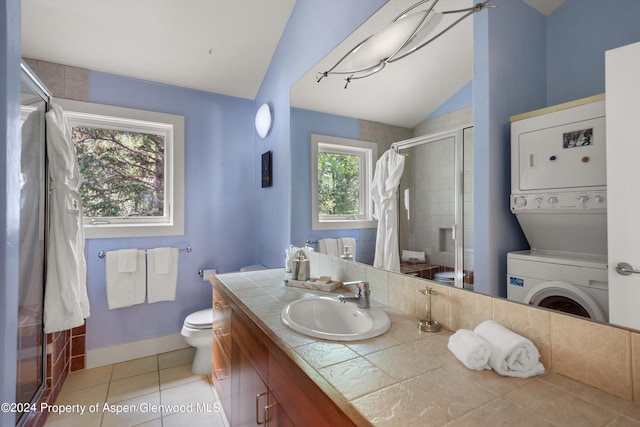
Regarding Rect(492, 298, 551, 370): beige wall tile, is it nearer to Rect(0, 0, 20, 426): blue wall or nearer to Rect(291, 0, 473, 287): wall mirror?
Rect(291, 0, 473, 287): wall mirror

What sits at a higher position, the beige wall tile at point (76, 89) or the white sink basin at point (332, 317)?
the beige wall tile at point (76, 89)

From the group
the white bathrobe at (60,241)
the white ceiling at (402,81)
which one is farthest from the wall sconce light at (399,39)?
the white bathrobe at (60,241)

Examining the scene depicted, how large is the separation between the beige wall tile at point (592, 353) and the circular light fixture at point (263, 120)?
228 cm

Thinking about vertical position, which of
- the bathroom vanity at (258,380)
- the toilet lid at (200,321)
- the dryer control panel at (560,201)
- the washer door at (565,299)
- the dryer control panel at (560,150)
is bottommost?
the toilet lid at (200,321)

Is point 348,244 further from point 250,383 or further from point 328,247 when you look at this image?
point 250,383

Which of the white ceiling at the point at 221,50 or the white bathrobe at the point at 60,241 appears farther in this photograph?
the white bathrobe at the point at 60,241

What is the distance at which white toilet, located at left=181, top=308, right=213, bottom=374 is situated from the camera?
2.17m

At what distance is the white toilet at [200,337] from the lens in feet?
7.11

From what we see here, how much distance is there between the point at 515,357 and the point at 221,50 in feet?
8.71

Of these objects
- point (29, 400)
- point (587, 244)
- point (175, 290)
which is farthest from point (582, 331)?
point (175, 290)

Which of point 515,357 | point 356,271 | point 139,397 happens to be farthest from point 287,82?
point 139,397

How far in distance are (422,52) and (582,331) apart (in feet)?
3.48

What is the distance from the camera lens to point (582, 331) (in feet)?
2.30

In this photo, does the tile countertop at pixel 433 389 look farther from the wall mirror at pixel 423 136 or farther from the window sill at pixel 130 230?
the window sill at pixel 130 230
